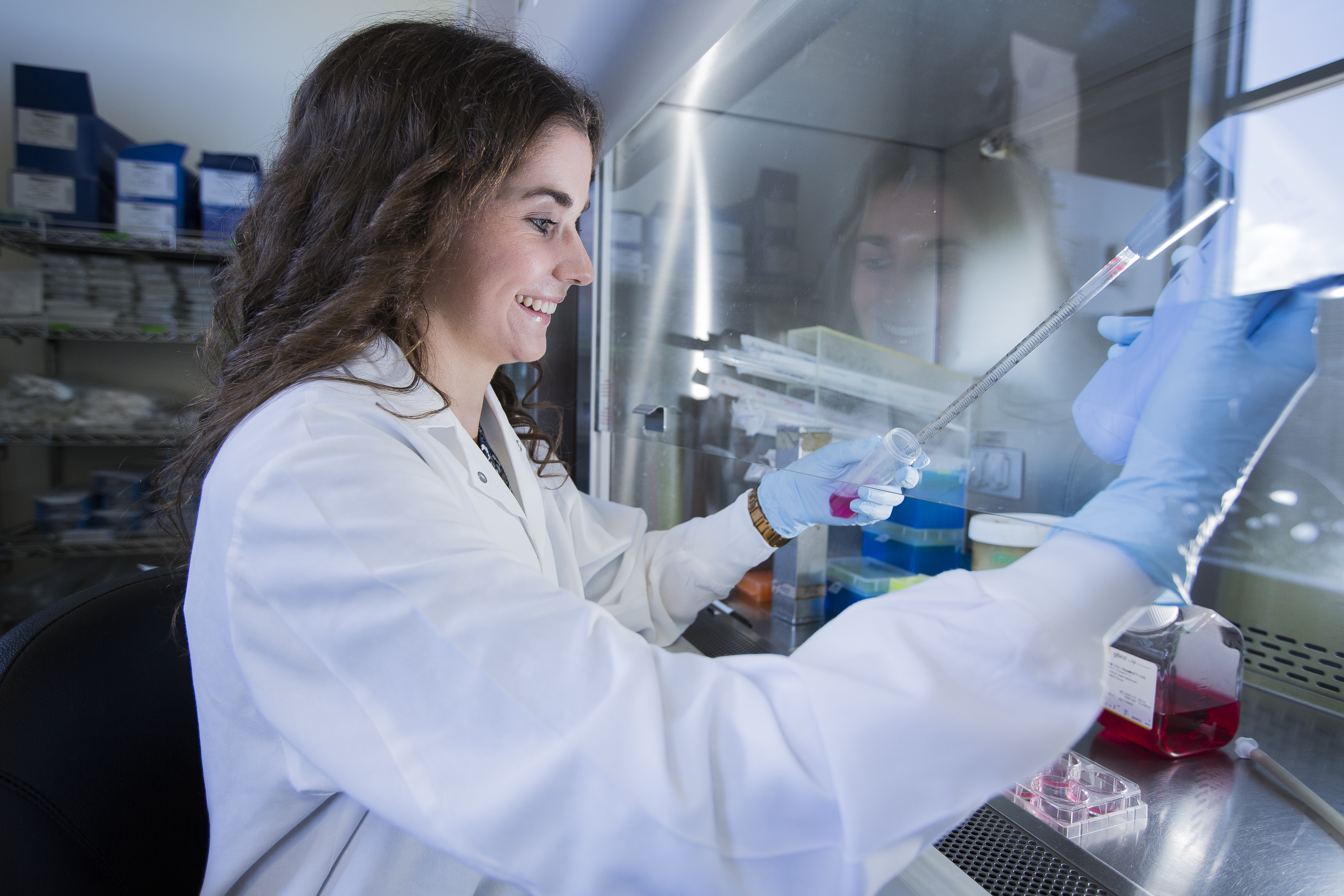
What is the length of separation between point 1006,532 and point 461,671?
74 cm

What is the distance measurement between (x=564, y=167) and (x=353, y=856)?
72cm

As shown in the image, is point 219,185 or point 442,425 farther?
point 219,185

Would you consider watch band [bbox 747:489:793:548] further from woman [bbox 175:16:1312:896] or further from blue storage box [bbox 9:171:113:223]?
blue storage box [bbox 9:171:113:223]

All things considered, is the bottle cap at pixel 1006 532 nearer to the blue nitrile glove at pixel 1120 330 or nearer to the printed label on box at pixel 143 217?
the blue nitrile glove at pixel 1120 330

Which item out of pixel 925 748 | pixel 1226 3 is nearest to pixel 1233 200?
pixel 1226 3

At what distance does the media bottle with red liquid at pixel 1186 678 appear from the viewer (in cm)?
75

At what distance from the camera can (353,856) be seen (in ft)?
1.98

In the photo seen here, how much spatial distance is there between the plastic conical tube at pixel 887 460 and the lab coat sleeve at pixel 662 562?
23 cm

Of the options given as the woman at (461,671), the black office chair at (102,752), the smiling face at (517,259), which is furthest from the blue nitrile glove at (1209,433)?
the black office chair at (102,752)

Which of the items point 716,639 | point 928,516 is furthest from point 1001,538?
point 716,639

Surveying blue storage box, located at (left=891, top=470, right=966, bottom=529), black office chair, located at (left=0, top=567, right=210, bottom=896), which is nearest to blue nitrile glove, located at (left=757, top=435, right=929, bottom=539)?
blue storage box, located at (left=891, top=470, right=966, bottom=529)

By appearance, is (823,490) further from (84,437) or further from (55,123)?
(55,123)

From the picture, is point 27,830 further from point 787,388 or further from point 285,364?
point 787,388

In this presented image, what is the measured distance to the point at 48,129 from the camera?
6.54 ft
